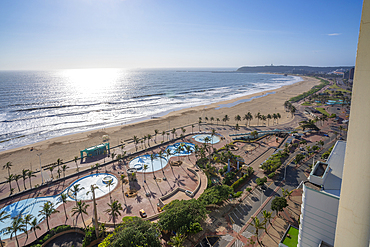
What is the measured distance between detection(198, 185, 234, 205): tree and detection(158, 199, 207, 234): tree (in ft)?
12.4

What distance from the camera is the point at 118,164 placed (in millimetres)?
51062

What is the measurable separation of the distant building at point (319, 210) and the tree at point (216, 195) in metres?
14.2

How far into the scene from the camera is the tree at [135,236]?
2234 centimetres

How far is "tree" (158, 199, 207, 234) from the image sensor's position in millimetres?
26516

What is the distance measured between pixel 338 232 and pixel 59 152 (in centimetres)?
7055

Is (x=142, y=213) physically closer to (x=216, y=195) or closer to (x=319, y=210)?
(x=216, y=195)

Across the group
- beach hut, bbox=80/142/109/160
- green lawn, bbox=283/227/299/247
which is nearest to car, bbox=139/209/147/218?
green lawn, bbox=283/227/299/247

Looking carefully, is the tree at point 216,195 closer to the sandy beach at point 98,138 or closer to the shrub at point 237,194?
the shrub at point 237,194

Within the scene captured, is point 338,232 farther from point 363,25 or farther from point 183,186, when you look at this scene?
point 183,186

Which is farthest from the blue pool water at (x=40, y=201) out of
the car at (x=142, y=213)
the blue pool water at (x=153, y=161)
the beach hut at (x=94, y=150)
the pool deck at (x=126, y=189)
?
the beach hut at (x=94, y=150)

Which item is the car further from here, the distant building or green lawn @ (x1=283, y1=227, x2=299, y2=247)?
the distant building

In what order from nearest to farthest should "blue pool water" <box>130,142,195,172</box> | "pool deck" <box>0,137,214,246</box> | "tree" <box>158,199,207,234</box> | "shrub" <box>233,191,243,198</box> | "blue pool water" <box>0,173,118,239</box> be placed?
"tree" <box>158,199,207,234</box>
"pool deck" <box>0,137,214,246</box>
"blue pool water" <box>0,173,118,239</box>
"shrub" <box>233,191,243,198</box>
"blue pool water" <box>130,142,195,172</box>

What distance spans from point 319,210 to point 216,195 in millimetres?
17340

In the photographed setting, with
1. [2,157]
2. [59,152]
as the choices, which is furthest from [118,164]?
[2,157]
